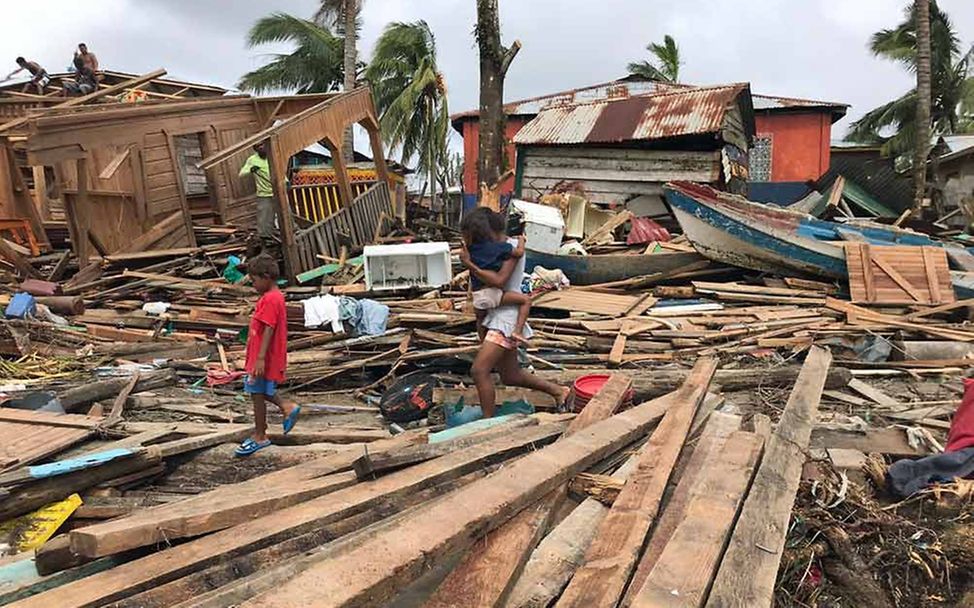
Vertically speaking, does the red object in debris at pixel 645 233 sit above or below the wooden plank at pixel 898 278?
above

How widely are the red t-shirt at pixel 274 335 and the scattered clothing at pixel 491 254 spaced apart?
4.95ft

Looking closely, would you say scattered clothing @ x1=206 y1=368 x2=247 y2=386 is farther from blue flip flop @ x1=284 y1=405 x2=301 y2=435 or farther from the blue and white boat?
the blue and white boat

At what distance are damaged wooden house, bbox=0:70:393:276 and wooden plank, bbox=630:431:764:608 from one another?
8.19 metres

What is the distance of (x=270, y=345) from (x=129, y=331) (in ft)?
13.2

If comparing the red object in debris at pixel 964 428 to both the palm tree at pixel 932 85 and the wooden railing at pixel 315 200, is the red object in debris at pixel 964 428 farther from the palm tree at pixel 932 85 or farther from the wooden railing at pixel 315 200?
the palm tree at pixel 932 85

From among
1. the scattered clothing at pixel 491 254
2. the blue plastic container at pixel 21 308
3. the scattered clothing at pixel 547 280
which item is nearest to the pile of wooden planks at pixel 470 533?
the scattered clothing at pixel 491 254

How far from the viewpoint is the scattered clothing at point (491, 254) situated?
527 cm

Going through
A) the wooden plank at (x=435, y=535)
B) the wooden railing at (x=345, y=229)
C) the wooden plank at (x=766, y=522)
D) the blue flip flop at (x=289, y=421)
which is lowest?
the blue flip flop at (x=289, y=421)

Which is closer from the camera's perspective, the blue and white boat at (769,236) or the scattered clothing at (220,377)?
the scattered clothing at (220,377)

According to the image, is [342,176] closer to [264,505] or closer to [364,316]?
[364,316]

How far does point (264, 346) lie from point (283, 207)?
583 cm

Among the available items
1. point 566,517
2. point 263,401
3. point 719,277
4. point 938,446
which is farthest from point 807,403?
point 719,277

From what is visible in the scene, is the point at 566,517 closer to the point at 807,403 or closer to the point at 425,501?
the point at 425,501

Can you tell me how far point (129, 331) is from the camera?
812 cm
